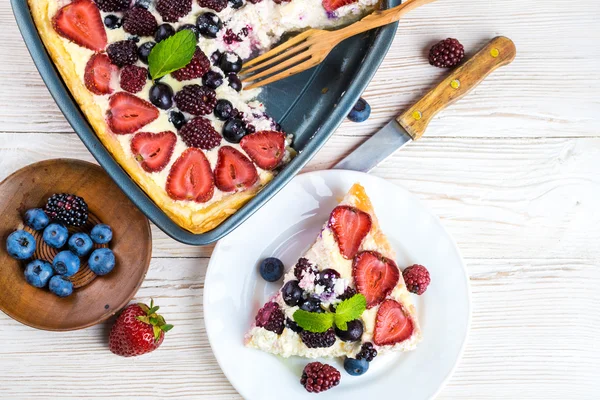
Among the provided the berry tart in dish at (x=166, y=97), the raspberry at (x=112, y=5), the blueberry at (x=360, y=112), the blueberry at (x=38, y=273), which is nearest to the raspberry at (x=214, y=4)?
the berry tart in dish at (x=166, y=97)

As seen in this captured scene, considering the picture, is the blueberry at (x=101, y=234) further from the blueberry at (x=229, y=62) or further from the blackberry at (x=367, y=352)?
the blackberry at (x=367, y=352)

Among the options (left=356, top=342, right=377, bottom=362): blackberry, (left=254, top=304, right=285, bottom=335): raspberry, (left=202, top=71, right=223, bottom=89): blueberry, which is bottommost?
(left=356, top=342, right=377, bottom=362): blackberry

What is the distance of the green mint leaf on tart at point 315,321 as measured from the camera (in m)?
2.40

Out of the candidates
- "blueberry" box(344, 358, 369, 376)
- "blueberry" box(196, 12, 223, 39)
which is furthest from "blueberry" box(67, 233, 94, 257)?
"blueberry" box(344, 358, 369, 376)

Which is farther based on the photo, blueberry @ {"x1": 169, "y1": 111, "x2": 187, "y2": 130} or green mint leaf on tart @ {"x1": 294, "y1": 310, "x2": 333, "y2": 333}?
green mint leaf on tart @ {"x1": 294, "y1": 310, "x2": 333, "y2": 333}

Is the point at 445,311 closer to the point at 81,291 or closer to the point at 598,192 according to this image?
the point at 598,192

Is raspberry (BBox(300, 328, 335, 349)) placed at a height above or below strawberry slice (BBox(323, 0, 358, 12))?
below

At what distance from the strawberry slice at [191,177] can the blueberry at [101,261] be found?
0.47 m

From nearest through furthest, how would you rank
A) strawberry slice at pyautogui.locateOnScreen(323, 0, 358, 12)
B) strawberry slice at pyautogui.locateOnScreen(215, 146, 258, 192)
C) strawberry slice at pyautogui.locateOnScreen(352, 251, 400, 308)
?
strawberry slice at pyautogui.locateOnScreen(215, 146, 258, 192) < strawberry slice at pyautogui.locateOnScreen(323, 0, 358, 12) < strawberry slice at pyautogui.locateOnScreen(352, 251, 400, 308)

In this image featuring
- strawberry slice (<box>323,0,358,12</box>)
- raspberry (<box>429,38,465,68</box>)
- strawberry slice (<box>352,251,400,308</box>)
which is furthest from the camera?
raspberry (<box>429,38,465,68</box>)

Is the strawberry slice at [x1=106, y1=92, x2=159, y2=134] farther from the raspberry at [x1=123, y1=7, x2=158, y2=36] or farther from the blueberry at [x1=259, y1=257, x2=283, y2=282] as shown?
the blueberry at [x1=259, y1=257, x2=283, y2=282]

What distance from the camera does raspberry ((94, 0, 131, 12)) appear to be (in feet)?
7.13

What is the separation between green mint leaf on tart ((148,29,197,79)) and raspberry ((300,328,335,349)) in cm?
118

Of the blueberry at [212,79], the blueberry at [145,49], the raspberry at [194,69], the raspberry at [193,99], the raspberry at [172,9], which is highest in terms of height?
the raspberry at [172,9]
